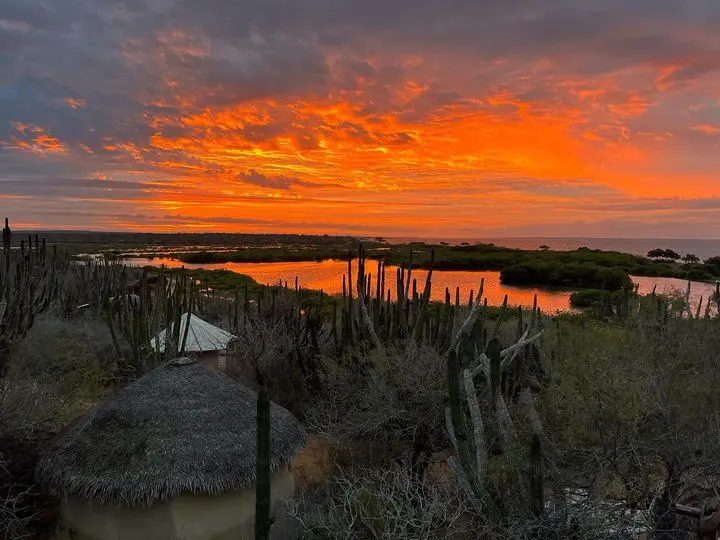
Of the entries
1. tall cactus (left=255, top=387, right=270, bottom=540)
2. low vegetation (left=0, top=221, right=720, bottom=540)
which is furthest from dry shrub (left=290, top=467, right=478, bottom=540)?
tall cactus (left=255, top=387, right=270, bottom=540)

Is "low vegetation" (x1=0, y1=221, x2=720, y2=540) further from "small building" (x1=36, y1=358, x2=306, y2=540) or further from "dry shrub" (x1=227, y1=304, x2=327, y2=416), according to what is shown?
"small building" (x1=36, y1=358, x2=306, y2=540)

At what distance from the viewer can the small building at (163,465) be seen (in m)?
6.79

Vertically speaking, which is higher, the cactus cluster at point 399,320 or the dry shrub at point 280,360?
the cactus cluster at point 399,320

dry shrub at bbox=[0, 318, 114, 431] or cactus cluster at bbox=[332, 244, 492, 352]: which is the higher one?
cactus cluster at bbox=[332, 244, 492, 352]

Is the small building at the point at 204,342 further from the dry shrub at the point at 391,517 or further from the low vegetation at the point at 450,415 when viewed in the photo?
the dry shrub at the point at 391,517

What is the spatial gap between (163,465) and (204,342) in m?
8.07

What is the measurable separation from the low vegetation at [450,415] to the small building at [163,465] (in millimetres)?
647

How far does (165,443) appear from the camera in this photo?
7168 millimetres

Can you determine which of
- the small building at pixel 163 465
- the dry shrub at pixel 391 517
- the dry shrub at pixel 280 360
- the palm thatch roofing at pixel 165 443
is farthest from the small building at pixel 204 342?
the dry shrub at pixel 391 517

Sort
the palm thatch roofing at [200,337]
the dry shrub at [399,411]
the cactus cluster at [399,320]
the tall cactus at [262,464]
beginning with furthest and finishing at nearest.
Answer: the palm thatch roofing at [200,337] < the cactus cluster at [399,320] < the dry shrub at [399,411] < the tall cactus at [262,464]

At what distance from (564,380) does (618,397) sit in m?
1.24

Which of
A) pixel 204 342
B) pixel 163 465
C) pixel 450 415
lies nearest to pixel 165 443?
pixel 163 465

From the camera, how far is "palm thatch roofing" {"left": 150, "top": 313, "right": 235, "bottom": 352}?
14.4 meters

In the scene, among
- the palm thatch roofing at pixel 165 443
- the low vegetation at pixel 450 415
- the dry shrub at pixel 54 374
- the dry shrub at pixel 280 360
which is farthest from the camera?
the dry shrub at pixel 280 360
